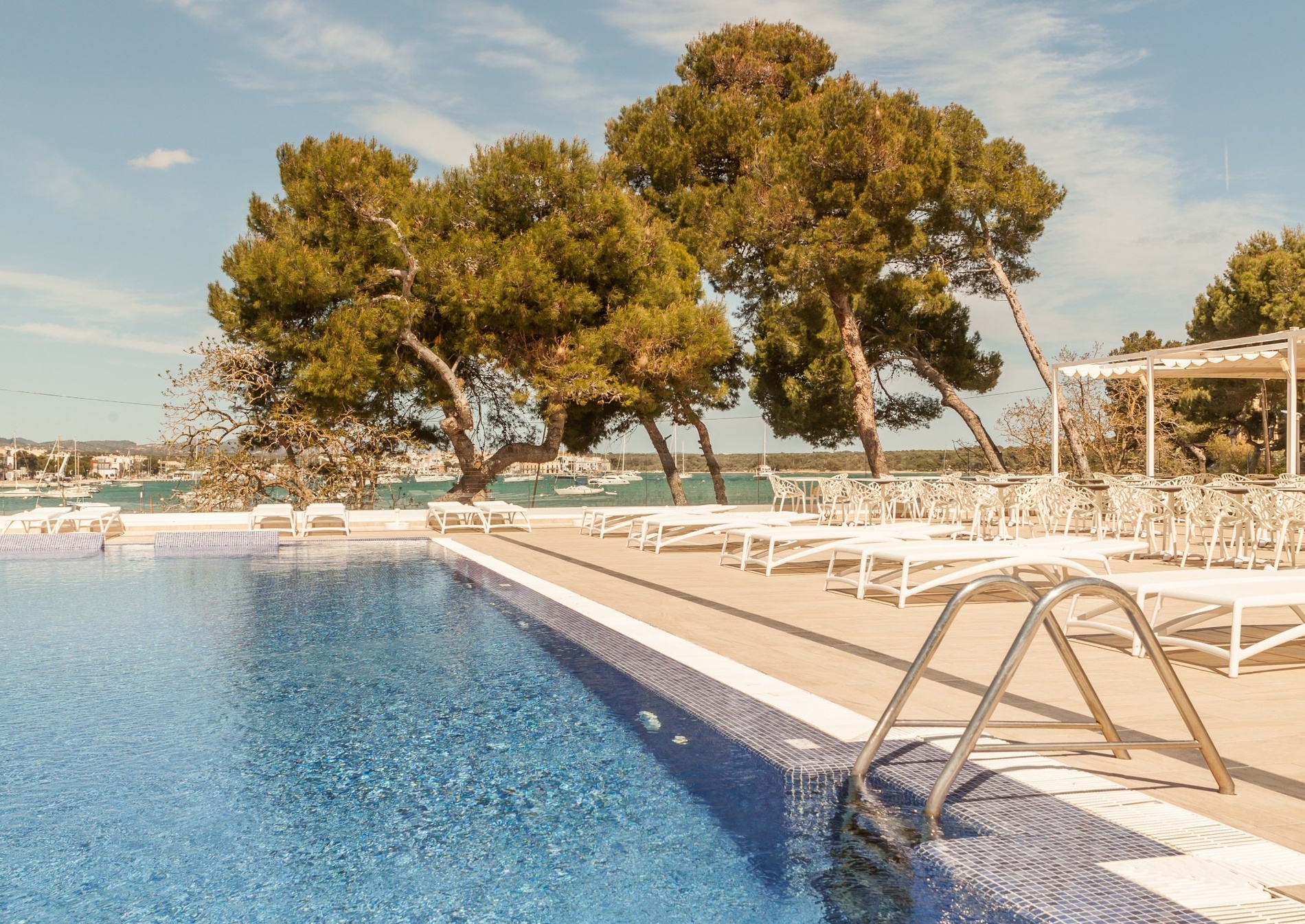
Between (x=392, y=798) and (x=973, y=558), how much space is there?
4022 mm

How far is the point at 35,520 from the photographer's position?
1341 cm

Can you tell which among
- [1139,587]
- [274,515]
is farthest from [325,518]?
[1139,587]

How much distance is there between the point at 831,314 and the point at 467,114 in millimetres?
8728

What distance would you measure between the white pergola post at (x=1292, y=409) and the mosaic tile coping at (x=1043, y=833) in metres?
8.96

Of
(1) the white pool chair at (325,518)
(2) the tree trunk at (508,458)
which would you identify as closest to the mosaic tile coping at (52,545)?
(1) the white pool chair at (325,518)

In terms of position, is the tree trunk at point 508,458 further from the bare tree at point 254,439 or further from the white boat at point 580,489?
the white boat at point 580,489

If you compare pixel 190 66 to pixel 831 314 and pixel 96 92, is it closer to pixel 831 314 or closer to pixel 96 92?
pixel 96 92

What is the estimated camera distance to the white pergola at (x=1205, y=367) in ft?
37.5

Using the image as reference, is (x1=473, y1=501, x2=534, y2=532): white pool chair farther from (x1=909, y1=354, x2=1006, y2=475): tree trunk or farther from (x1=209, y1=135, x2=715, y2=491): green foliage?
(x1=909, y1=354, x2=1006, y2=475): tree trunk

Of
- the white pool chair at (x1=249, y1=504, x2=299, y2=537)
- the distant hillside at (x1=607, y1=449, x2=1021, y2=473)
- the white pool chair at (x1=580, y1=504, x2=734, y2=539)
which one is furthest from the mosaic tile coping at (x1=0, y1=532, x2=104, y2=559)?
the distant hillside at (x1=607, y1=449, x2=1021, y2=473)

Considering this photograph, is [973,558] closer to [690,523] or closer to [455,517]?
[690,523]

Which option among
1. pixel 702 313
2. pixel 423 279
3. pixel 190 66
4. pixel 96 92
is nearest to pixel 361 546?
pixel 423 279

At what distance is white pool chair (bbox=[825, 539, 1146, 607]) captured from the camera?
564cm

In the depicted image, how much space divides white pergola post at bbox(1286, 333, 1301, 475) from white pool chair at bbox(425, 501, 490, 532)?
10.2 metres
